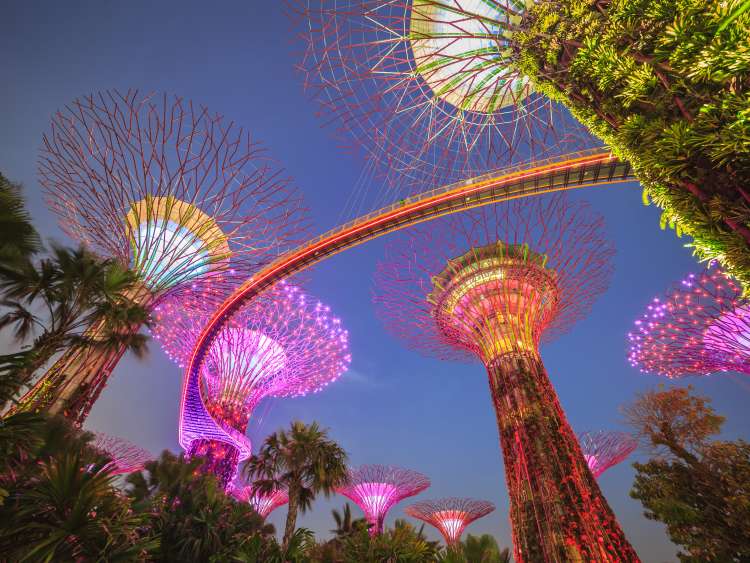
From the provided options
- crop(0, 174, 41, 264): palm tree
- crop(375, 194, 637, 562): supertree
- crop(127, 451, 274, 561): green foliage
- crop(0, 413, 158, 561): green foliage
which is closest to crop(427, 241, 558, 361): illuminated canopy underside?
crop(375, 194, 637, 562): supertree

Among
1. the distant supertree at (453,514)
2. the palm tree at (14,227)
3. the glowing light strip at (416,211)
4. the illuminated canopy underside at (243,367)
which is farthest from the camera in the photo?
the distant supertree at (453,514)

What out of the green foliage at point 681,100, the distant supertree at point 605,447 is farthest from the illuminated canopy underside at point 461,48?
the distant supertree at point 605,447

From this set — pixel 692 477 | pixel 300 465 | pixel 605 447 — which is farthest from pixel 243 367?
pixel 692 477

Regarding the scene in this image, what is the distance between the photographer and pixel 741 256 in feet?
12.1

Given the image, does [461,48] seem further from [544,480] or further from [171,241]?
[544,480]

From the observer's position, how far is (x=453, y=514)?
33.0 m

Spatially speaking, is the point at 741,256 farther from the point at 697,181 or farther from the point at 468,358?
the point at 468,358

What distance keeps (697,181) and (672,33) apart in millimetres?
1499

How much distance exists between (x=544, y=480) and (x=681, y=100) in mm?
13974

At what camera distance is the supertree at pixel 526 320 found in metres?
13.0

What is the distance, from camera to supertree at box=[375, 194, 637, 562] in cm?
1300

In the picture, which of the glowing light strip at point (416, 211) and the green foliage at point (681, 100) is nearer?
the green foliage at point (681, 100)

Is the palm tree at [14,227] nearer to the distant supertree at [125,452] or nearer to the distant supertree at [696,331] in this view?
the distant supertree at [696,331]

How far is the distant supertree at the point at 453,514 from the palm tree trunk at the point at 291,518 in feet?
74.5
